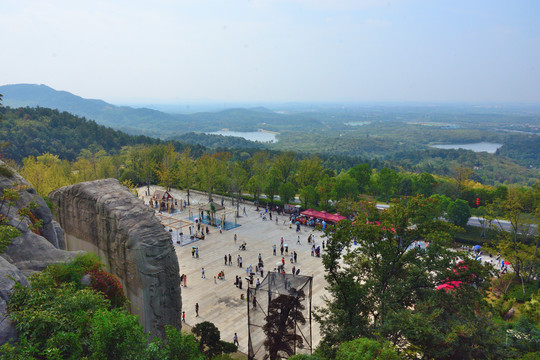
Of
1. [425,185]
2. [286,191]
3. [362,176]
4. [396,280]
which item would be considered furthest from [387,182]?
[396,280]

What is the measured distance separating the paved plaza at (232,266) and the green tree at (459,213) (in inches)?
557

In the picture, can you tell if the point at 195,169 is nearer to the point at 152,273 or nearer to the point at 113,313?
the point at 152,273

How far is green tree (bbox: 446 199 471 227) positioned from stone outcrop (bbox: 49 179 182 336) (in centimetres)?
2970

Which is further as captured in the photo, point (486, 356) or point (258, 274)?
point (258, 274)

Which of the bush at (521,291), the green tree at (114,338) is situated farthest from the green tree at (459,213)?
the green tree at (114,338)

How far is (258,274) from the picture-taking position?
23.4 m

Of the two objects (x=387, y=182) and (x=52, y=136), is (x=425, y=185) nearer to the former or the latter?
(x=387, y=182)

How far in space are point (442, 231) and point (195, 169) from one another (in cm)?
3589

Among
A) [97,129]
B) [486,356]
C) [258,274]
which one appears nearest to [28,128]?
[97,129]

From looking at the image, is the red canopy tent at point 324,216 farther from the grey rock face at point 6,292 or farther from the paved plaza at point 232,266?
the grey rock face at point 6,292

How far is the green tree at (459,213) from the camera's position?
3291 centimetres

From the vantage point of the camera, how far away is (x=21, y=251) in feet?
39.1

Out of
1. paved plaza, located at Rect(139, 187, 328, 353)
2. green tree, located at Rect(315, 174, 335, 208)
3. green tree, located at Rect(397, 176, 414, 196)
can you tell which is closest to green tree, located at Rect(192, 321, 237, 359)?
paved plaza, located at Rect(139, 187, 328, 353)

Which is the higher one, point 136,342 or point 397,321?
point 136,342
